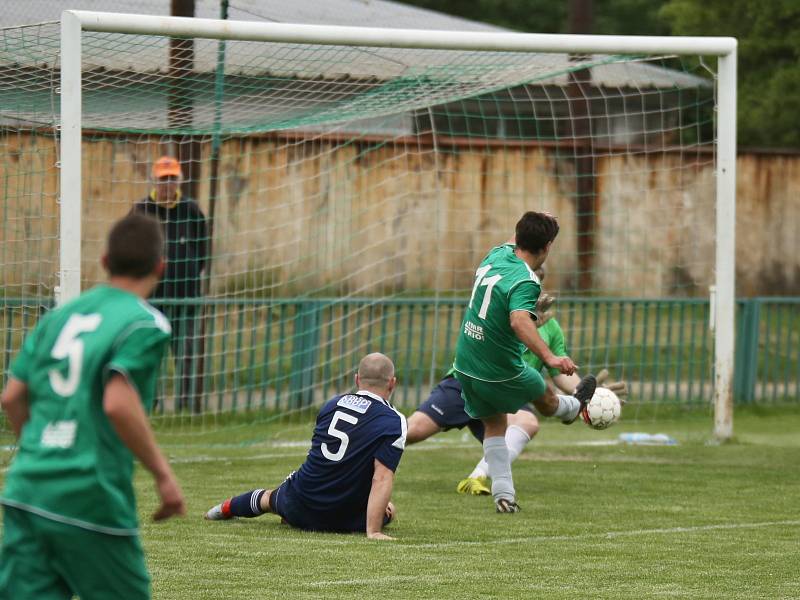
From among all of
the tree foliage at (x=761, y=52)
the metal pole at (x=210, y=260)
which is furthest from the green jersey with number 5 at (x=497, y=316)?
the tree foliage at (x=761, y=52)

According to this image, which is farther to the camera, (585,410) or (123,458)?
(585,410)

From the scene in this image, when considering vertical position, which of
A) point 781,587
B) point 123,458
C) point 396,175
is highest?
point 396,175

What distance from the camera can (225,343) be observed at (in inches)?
510

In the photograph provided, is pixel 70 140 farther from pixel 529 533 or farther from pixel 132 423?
pixel 132 423

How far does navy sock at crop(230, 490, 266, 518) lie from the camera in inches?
306

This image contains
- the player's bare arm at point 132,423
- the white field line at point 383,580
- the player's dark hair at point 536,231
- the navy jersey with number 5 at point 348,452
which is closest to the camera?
the player's bare arm at point 132,423

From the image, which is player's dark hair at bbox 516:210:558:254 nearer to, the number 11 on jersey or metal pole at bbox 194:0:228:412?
the number 11 on jersey

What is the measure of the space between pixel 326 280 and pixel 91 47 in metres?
5.05

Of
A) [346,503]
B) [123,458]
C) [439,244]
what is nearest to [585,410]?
[346,503]

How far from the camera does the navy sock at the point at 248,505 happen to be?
778 centimetres

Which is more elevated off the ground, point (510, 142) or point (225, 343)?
point (510, 142)

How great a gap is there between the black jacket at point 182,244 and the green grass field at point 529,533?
4.78ft

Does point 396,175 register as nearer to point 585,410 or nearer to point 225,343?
point 225,343

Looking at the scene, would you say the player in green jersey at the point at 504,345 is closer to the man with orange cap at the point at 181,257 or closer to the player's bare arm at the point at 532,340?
the player's bare arm at the point at 532,340
